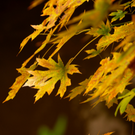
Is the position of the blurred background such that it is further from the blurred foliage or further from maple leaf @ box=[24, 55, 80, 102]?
maple leaf @ box=[24, 55, 80, 102]

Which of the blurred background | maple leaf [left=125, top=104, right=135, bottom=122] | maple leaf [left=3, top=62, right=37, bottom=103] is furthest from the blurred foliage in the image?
maple leaf [left=3, top=62, right=37, bottom=103]

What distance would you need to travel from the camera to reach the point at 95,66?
4.18 feet

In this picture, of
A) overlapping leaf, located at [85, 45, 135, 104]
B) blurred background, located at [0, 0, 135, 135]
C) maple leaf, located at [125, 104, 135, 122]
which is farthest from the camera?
blurred background, located at [0, 0, 135, 135]

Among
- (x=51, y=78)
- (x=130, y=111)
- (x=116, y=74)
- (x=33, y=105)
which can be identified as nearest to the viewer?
(x=116, y=74)

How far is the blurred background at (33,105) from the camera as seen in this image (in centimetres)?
119

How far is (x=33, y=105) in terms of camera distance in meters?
1.23

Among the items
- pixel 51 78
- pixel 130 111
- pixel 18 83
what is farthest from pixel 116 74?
pixel 130 111

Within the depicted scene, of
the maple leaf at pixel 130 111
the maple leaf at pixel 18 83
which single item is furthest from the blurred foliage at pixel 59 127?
the maple leaf at pixel 18 83

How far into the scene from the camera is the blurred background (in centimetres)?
119

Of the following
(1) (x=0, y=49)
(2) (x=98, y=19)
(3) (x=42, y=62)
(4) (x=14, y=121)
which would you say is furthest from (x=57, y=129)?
(2) (x=98, y=19)

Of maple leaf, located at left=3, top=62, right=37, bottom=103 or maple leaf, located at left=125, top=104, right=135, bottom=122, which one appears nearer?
maple leaf, located at left=3, top=62, right=37, bottom=103

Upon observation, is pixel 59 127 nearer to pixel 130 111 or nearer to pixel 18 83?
pixel 130 111

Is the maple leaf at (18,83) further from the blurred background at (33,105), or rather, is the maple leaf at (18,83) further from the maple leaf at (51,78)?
the blurred background at (33,105)

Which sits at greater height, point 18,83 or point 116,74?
point 18,83
